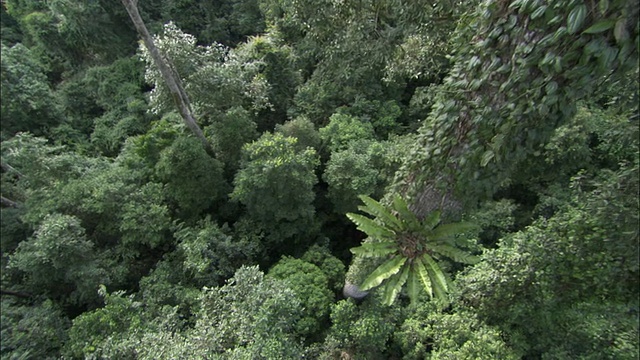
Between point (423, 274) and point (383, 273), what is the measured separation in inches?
15.0

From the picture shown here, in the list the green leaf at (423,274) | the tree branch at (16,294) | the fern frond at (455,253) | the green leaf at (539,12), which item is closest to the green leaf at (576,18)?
the green leaf at (539,12)

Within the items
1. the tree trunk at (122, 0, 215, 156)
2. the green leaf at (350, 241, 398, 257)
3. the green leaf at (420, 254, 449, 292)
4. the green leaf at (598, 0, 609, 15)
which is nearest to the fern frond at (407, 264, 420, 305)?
the green leaf at (420, 254, 449, 292)

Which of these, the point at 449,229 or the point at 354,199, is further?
the point at 354,199

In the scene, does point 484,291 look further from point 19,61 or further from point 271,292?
point 19,61

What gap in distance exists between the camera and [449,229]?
11.8 feet

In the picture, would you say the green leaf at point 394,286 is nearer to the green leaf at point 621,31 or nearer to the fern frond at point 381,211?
the fern frond at point 381,211

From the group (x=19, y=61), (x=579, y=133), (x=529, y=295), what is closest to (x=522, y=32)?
(x=529, y=295)

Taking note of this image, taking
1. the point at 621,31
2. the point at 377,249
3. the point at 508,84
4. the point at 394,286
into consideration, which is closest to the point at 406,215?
the point at 377,249

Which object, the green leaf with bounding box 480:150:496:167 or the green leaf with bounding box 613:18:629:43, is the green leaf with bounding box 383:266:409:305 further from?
the green leaf with bounding box 613:18:629:43

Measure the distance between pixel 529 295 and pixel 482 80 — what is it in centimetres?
276

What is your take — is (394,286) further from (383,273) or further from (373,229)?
(373,229)

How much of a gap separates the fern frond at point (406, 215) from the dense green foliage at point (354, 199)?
0.03m

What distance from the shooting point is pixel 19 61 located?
9.91 m

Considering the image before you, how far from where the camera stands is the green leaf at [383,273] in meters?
3.45
